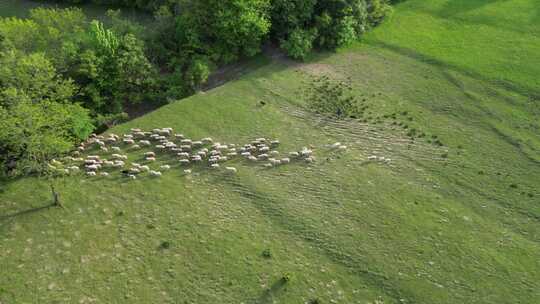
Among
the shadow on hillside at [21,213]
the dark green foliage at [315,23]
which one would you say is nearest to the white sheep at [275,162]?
the shadow on hillside at [21,213]

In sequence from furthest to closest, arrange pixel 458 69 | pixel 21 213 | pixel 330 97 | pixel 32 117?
pixel 458 69 → pixel 330 97 → pixel 21 213 → pixel 32 117

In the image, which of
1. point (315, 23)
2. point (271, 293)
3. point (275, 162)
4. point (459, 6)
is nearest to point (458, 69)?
point (315, 23)

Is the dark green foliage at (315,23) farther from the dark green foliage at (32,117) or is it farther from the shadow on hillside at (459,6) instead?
the dark green foliage at (32,117)

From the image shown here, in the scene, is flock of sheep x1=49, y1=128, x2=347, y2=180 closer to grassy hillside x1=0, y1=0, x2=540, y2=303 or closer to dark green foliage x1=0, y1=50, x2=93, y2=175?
grassy hillside x1=0, y1=0, x2=540, y2=303

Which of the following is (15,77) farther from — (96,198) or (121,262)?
(121,262)

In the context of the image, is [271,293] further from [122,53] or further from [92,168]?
[122,53]

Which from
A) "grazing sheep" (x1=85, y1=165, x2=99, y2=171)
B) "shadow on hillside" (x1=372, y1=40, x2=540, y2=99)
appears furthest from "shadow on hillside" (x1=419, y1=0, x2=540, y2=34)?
"grazing sheep" (x1=85, y1=165, x2=99, y2=171)
